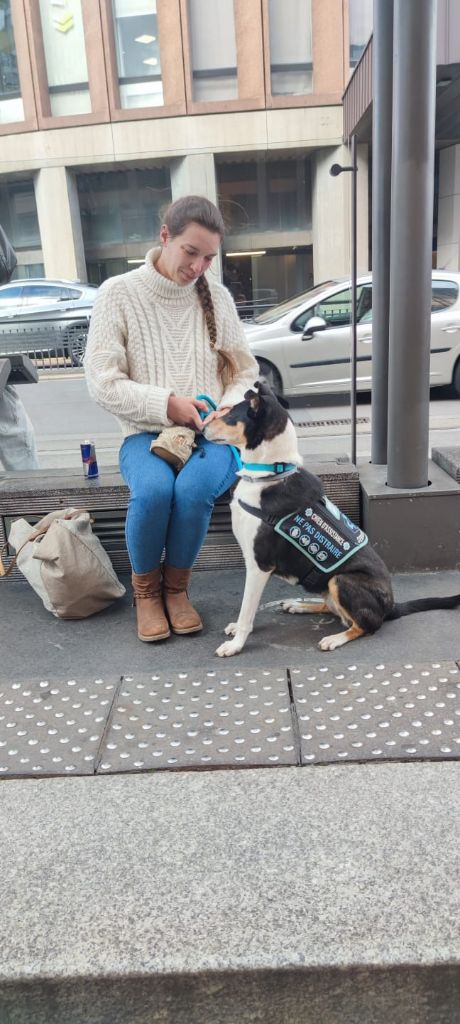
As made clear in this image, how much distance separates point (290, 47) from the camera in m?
22.7

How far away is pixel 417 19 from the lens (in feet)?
11.5

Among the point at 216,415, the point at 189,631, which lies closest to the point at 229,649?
the point at 189,631

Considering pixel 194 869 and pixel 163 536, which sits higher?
pixel 163 536

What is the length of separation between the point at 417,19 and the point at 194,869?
145 inches

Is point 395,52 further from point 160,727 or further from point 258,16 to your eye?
point 258,16

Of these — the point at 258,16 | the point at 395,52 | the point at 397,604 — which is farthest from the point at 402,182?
the point at 258,16

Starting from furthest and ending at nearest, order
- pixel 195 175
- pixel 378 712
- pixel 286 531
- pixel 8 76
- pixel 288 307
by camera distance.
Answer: pixel 8 76
pixel 195 175
pixel 288 307
pixel 286 531
pixel 378 712

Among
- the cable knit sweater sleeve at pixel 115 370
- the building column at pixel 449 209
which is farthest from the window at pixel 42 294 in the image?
the cable knit sweater sleeve at pixel 115 370

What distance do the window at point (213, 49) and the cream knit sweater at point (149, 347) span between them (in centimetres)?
2326

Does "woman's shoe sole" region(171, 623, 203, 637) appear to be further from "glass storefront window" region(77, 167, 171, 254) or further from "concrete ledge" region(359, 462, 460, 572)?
"glass storefront window" region(77, 167, 171, 254)

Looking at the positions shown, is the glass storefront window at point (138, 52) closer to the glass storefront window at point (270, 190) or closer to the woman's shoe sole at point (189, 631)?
the glass storefront window at point (270, 190)

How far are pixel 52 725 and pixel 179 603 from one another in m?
0.95

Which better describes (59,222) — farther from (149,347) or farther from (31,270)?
(149,347)

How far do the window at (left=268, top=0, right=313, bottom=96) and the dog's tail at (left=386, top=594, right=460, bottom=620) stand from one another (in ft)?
77.9
